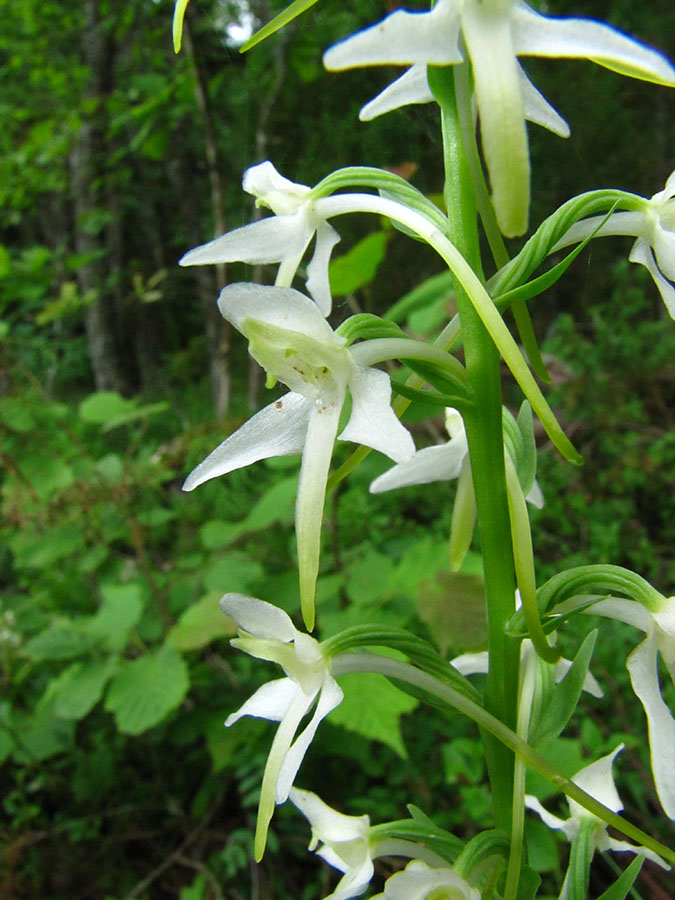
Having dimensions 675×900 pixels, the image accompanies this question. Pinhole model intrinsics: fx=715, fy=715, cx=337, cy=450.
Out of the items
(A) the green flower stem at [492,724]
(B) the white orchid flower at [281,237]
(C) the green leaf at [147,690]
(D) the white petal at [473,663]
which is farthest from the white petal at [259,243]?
(C) the green leaf at [147,690]

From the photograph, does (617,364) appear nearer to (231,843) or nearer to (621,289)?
(621,289)

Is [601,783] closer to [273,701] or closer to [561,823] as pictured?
[561,823]

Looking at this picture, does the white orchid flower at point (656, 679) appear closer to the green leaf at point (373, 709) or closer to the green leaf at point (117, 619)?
the green leaf at point (373, 709)

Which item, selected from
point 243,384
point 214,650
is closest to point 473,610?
point 214,650

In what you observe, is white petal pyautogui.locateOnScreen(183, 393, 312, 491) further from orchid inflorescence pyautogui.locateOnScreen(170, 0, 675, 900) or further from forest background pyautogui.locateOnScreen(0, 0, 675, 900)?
forest background pyautogui.locateOnScreen(0, 0, 675, 900)

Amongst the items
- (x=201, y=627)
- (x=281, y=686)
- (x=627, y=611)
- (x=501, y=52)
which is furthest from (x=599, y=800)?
(x=201, y=627)
